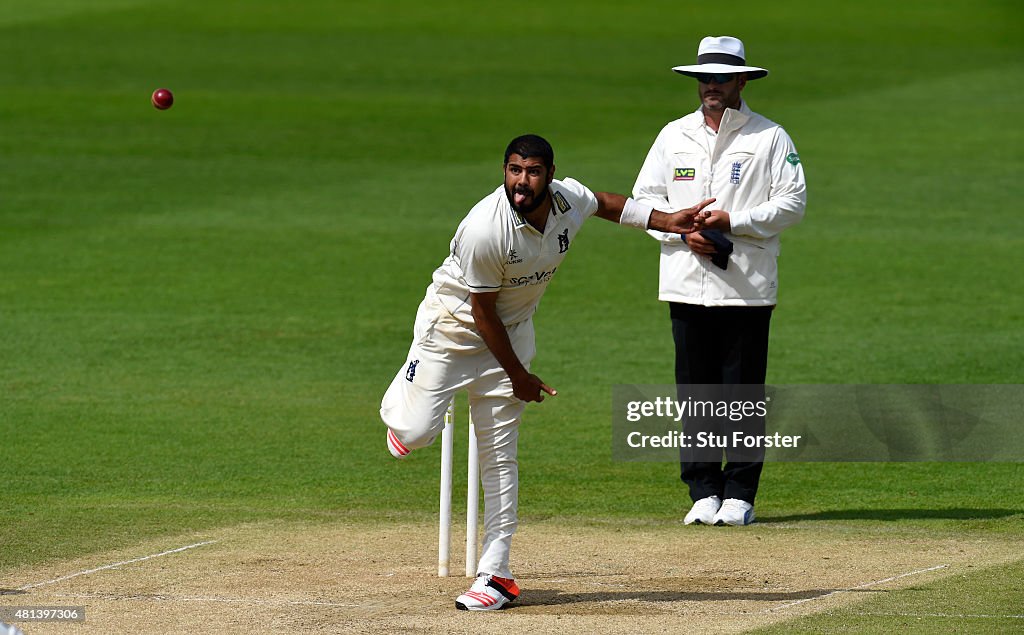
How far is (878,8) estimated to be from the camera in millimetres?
40125

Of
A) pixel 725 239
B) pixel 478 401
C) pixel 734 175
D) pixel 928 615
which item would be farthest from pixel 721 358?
pixel 928 615

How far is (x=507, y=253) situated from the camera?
22.7 ft

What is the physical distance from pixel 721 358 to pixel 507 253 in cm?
253

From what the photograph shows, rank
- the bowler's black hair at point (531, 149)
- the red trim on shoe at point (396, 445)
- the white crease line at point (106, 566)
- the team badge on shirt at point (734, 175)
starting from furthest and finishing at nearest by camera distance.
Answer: the team badge on shirt at point (734, 175) → the white crease line at point (106, 566) → the red trim on shoe at point (396, 445) → the bowler's black hair at point (531, 149)

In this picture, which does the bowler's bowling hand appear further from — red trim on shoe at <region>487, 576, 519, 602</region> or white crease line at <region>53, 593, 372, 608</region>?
white crease line at <region>53, 593, 372, 608</region>

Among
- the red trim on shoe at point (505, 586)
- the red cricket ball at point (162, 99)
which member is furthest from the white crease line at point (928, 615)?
the red cricket ball at point (162, 99)

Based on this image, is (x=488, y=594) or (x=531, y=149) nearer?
(x=531, y=149)

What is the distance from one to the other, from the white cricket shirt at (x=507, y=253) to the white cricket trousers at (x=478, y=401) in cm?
10

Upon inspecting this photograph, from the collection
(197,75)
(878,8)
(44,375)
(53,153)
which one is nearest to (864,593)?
(44,375)

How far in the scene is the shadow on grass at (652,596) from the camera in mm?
7270

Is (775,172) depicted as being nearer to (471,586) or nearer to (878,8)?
(471,586)

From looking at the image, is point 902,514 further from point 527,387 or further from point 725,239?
point 527,387

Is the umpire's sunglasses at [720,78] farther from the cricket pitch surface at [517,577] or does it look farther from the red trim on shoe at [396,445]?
the red trim on shoe at [396,445]

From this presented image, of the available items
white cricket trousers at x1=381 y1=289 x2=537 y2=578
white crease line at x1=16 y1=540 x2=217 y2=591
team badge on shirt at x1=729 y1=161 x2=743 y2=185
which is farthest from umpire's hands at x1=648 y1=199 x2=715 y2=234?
white crease line at x1=16 y1=540 x2=217 y2=591
